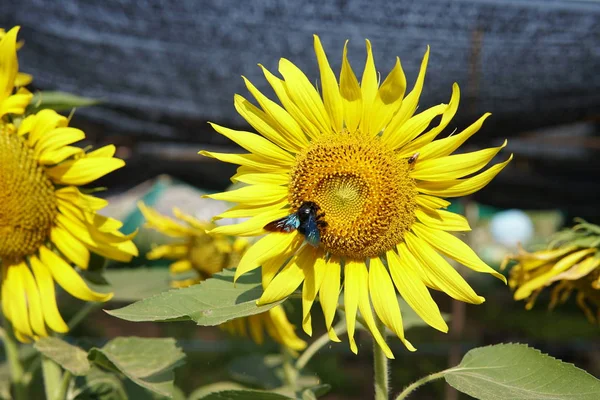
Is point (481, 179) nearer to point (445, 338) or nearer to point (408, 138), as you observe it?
point (408, 138)

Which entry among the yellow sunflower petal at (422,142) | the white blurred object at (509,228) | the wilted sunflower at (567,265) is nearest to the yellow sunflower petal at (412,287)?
the yellow sunflower petal at (422,142)

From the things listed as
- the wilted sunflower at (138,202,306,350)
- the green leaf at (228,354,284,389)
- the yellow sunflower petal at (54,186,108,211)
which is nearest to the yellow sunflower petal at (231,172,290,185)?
the yellow sunflower petal at (54,186,108,211)

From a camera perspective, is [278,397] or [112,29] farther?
[112,29]

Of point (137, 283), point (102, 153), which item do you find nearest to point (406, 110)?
point (102, 153)

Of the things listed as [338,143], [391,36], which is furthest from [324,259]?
[391,36]

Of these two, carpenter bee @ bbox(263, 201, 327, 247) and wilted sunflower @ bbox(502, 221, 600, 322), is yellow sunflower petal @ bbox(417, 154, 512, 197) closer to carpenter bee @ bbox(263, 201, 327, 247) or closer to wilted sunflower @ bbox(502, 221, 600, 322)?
carpenter bee @ bbox(263, 201, 327, 247)
